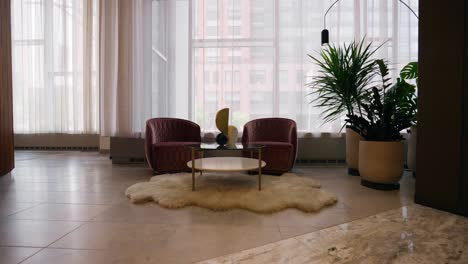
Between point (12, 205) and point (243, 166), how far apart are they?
2158 mm

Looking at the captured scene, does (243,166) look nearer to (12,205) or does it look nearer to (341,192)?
(341,192)

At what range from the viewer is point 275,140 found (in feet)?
13.2

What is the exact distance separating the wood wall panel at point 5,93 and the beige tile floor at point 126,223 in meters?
0.51

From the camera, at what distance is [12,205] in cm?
237

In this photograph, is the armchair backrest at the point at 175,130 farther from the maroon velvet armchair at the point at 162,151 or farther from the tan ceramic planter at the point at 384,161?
the tan ceramic planter at the point at 384,161

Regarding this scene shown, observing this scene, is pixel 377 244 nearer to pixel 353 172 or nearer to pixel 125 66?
pixel 353 172

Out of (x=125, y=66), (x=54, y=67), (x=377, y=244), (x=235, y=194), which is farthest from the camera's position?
(x=54, y=67)

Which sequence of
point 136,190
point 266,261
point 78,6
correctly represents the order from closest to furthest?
point 266,261
point 136,190
point 78,6

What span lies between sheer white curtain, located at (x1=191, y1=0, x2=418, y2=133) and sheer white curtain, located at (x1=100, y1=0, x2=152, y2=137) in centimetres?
84

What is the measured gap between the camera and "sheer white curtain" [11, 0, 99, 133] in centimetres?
570

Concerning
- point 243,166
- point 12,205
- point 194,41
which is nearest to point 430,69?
point 243,166

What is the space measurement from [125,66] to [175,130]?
1.43 metres

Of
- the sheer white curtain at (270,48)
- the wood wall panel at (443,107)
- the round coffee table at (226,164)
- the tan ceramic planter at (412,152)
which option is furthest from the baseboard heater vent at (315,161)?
the wood wall panel at (443,107)

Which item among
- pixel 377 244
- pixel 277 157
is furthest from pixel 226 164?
pixel 377 244
